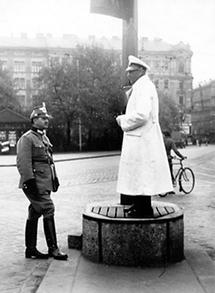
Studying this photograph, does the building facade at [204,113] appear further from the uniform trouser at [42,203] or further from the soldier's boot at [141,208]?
the soldier's boot at [141,208]

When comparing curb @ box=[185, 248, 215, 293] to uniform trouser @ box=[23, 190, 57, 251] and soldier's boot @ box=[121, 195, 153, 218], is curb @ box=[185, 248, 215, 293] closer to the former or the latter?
soldier's boot @ box=[121, 195, 153, 218]

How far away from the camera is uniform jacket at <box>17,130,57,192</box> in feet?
19.4

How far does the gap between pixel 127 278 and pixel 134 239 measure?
20.2 inches

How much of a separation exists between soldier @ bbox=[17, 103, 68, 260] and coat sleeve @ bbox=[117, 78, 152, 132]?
112 cm

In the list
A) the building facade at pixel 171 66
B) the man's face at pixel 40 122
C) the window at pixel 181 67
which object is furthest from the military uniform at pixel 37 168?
the window at pixel 181 67

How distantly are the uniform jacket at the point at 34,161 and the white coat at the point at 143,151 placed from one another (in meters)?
0.99

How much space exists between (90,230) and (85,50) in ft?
149

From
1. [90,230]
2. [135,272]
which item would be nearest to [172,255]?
[135,272]

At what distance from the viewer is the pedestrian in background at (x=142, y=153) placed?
549cm

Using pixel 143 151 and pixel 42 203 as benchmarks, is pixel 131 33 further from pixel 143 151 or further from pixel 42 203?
pixel 42 203

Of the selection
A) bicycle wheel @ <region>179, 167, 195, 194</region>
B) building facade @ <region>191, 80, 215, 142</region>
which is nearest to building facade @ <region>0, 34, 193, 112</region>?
building facade @ <region>191, 80, 215, 142</region>

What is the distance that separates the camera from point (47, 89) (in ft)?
156

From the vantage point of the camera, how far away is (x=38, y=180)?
5992mm

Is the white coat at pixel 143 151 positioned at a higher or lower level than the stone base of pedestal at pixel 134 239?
higher
